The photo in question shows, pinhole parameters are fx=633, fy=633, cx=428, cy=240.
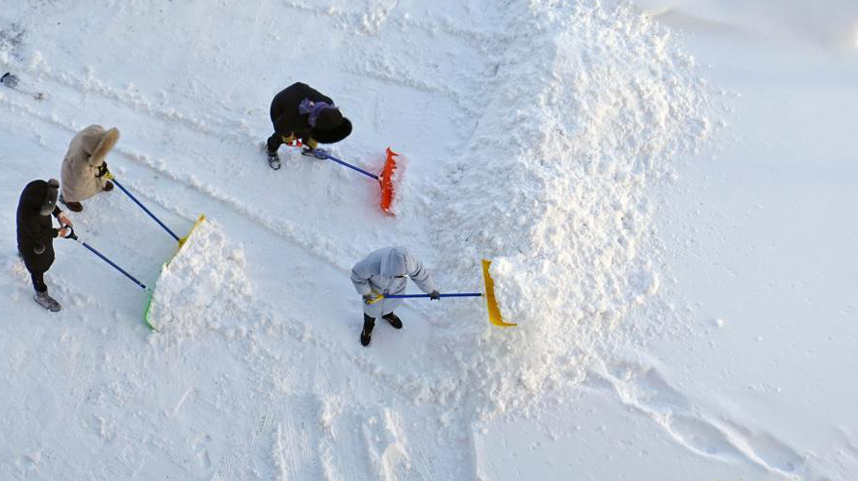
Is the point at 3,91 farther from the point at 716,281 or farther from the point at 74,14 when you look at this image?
the point at 716,281

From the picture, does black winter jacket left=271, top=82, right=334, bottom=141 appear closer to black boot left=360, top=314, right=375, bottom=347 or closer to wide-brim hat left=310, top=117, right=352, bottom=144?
wide-brim hat left=310, top=117, right=352, bottom=144

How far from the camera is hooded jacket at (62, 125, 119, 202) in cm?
380

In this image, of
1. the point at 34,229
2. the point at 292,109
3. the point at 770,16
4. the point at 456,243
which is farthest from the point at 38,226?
the point at 770,16

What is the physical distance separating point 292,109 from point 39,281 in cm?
Answer: 191

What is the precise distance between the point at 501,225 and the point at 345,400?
1490 millimetres

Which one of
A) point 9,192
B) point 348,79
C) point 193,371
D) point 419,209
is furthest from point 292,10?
point 193,371

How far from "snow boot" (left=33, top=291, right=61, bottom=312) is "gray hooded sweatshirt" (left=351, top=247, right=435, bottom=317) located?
6.64 feet

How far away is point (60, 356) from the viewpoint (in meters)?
4.02

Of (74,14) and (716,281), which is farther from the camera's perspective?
(74,14)

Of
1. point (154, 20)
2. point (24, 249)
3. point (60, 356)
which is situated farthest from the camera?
point (154, 20)

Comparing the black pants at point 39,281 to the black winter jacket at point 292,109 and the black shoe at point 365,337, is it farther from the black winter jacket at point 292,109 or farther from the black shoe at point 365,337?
the black shoe at point 365,337

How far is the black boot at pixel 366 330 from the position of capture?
3955 mm

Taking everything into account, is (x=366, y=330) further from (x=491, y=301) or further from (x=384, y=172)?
(x=384, y=172)

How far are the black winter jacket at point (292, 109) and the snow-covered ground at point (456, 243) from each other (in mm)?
497
